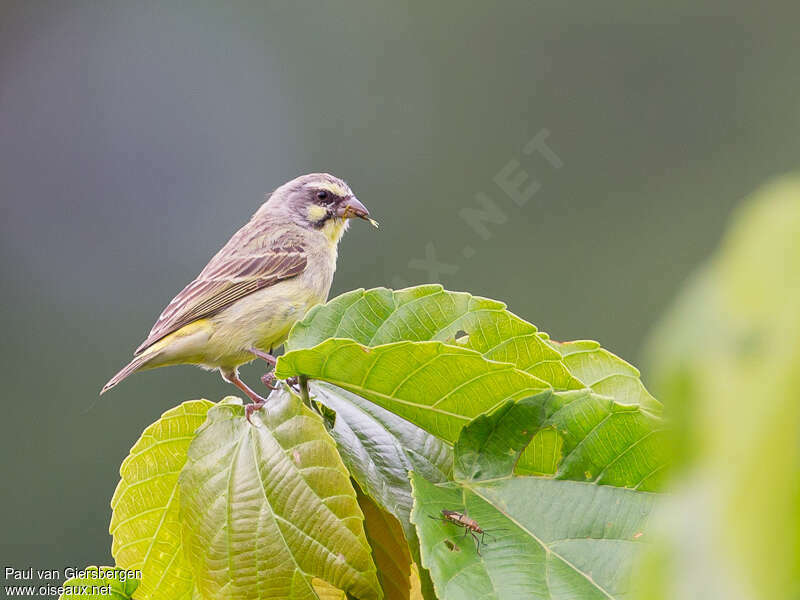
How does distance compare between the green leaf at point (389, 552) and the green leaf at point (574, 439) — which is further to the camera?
the green leaf at point (389, 552)

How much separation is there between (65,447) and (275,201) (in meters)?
7.20

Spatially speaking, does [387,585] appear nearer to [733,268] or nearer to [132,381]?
[733,268]

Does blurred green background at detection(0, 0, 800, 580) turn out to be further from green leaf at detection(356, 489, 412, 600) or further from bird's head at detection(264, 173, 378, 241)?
green leaf at detection(356, 489, 412, 600)

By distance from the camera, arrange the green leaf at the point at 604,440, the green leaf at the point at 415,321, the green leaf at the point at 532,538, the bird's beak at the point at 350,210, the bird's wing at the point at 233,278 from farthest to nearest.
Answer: the bird's beak at the point at 350,210, the bird's wing at the point at 233,278, the green leaf at the point at 415,321, the green leaf at the point at 604,440, the green leaf at the point at 532,538

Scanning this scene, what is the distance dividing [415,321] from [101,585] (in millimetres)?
749

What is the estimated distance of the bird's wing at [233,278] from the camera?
473cm

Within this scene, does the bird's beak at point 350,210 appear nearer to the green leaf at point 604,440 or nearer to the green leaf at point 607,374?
the green leaf at point 607,374

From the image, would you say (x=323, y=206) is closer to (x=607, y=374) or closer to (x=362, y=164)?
(x=607, y=374)

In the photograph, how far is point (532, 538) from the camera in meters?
1.41

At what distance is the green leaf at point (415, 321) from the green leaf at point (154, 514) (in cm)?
33

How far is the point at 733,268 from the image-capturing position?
0.87ft

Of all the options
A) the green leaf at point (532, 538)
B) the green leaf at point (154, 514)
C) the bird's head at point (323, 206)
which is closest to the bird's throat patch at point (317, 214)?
the bird's head at point (323, 206)

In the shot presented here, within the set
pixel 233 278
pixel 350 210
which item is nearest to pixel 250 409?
pixel 233 278

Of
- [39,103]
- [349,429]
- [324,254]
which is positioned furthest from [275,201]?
[39,103]
